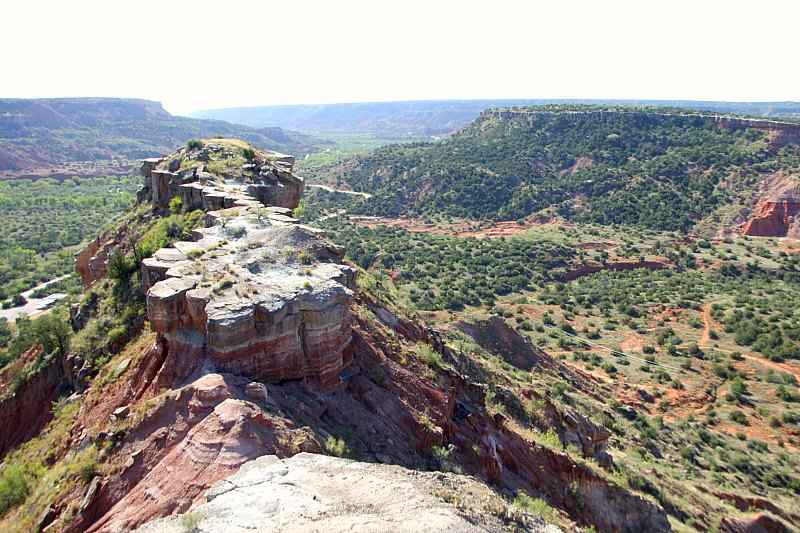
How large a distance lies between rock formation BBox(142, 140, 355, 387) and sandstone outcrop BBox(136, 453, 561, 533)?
3704 mm

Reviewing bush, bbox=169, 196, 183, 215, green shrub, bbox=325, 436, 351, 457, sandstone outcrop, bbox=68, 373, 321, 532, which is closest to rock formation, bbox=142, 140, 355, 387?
sandstone outcrop, bbox=68, 373, 321, 532

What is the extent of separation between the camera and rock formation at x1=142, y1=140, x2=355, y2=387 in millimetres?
13508

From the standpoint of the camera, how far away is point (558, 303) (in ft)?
195

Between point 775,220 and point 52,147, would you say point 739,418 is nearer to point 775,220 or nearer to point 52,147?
point 775,220

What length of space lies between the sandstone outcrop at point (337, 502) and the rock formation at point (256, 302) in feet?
12.2

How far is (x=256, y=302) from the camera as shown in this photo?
13914mm

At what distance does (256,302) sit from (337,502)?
6.45 m

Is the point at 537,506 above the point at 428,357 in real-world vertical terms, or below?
below

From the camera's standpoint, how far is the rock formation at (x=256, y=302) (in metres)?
13.5

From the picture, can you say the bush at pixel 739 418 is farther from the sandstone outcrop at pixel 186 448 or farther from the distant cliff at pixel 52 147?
the distant cliff at pixel 52 147

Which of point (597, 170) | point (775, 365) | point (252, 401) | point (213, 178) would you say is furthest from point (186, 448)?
point (597, 170)

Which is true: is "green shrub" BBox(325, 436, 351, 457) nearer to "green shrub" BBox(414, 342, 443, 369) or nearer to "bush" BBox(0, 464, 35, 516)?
"green shrub" BBox(414, 342, 443, 369)

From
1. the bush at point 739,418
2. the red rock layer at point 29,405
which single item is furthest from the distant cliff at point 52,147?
the bush at point 739,418

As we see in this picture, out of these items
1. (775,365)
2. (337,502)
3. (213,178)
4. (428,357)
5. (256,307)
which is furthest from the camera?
(775,365)
